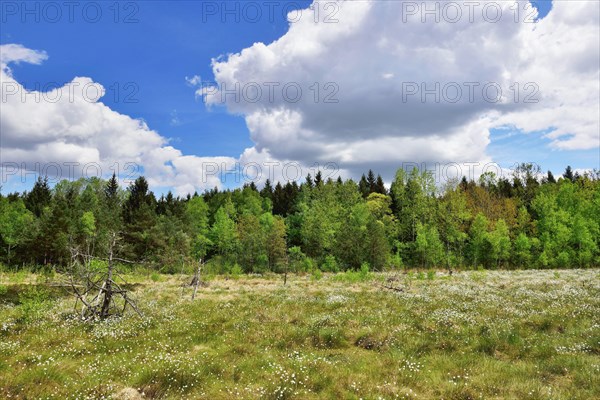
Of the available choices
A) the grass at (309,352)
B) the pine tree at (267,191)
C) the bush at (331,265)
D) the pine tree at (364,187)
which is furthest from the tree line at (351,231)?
the grass at (309,352)

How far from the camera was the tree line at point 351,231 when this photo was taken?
56.0 meters

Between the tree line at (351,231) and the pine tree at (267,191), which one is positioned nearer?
the tree line at (351,231)

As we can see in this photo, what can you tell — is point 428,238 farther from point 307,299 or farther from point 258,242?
point 307,299

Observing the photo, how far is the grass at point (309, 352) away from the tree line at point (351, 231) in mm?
33232

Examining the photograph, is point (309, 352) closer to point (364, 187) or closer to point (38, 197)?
point (364, 187)

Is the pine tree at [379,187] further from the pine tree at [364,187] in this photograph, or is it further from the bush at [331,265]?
the bush at [331,265]

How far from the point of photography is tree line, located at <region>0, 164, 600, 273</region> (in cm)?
5597

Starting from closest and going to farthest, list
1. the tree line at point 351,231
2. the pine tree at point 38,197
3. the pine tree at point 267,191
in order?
1. the tree line at point 351,231
2. the pine tree at point 38,197
3. the pine tree at point 267,191

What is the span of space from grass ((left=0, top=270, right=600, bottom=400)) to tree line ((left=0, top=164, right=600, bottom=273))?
33232 mm

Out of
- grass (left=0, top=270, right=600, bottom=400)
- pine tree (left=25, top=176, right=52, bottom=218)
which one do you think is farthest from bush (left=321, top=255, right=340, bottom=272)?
pine tree (left=25, top=176, right=52, bottom=218)

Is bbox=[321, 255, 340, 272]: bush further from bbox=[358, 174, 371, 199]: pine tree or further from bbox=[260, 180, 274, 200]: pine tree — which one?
bbox=[260, 180, 274, 200]: pine tree

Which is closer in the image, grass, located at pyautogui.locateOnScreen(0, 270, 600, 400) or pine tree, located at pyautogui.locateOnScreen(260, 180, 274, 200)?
grass, located at pyautogui.locateOnScreen(0, 270, 600, 400)

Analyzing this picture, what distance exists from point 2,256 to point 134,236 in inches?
877

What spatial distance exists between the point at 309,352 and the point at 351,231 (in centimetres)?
4798
